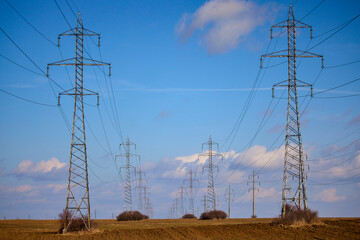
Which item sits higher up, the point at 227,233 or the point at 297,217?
the point at 297,217

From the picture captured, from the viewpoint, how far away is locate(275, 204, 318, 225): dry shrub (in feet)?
151

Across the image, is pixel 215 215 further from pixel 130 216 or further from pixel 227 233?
pixel 227 233

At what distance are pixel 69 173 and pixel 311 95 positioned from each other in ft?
80.1

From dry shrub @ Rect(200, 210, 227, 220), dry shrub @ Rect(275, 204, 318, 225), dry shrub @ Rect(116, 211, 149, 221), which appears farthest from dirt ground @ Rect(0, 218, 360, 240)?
dry shrub @ Rect(116, 211, 149, 221)

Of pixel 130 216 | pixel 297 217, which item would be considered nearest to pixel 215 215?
pixel 130 216

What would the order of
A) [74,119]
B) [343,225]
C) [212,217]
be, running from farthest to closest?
[212,217] < [343,225] < [74,119]

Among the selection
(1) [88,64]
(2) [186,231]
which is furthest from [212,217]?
(1) [88,64]

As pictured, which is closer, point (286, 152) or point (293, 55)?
point (286, 152)

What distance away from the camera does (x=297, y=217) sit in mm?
46219

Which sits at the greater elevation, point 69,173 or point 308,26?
point 308,26

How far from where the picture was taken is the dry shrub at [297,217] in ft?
151

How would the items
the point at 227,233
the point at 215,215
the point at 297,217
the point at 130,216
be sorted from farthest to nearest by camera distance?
the point at 130,216, the point at 215,215, the point at 297,217, the point at 227,233

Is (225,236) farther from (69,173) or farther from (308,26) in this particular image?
(308,26)

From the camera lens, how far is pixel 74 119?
4188cm
